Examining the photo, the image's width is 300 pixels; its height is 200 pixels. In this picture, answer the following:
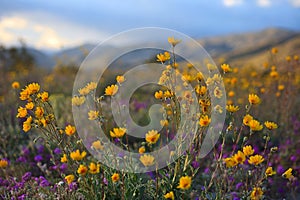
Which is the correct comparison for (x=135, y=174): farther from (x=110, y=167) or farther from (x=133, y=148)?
(x=133, y=148)

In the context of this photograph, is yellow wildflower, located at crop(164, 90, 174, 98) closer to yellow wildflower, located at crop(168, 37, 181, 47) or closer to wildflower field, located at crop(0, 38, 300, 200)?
wildflower field, located at crop(0, 38, 300, 200)

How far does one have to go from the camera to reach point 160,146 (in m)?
3.09

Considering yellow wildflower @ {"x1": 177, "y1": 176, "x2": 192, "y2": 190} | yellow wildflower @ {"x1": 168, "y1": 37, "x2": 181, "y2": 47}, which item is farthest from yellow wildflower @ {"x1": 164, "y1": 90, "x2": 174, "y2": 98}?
yellow wildflower @ {"x1": 177, "y1": 176, "x2": 192, "y2": 190}

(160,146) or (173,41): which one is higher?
(173,41)

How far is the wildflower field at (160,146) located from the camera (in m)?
2.50

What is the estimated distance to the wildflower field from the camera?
2500 millimetres

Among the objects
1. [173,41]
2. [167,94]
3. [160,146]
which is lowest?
[160,146]

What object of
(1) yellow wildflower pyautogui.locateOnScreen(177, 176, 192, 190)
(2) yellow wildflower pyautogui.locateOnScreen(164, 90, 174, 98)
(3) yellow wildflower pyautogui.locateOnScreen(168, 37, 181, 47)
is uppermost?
(3) yellow wildflower pyautogui.locateOnScreen(168, 37, 181, 47)

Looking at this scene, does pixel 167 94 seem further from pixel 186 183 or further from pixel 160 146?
pixel 186 183

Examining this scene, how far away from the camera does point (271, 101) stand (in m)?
6.77

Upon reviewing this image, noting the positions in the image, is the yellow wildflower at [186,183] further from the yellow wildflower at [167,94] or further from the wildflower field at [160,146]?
the yellow wildflower at [167,94]

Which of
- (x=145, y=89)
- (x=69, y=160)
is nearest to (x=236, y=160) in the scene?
(x=69, y=160)

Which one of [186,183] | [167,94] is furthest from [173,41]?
[186,183]

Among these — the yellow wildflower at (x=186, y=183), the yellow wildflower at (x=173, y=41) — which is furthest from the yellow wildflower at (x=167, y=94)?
the yellow wildflower at (x=186, y=183)
